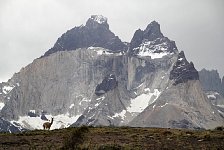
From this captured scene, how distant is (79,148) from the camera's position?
48125mm

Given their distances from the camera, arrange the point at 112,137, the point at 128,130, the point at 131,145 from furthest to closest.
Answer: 1. the point at 128,130
2. the point at 112,137
3. the point at 131,145

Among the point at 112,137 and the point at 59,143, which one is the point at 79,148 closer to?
the point at 59,143

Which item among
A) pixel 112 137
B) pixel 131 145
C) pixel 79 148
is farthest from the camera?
pixel 112 137

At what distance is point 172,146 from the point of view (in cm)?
5275

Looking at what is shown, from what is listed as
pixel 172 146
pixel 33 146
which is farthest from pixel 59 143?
pixel 172 146

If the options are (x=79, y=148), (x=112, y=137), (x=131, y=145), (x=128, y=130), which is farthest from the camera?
(x=128, y=130)

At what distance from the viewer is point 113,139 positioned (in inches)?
2233

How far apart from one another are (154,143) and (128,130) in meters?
8.88

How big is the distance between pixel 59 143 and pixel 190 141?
11873 mm

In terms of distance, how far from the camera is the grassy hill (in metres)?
51.0

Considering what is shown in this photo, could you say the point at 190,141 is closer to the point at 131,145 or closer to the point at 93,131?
the point at 131,145

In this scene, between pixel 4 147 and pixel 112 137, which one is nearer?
pixel 4 147

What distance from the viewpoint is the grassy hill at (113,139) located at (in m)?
51.0

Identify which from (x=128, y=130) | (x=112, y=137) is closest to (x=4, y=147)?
(x=112, y=137)
